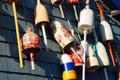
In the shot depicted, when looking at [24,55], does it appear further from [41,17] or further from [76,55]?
[76,55]

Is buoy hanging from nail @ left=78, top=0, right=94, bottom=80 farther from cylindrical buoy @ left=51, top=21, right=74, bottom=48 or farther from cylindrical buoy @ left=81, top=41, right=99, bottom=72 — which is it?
cylindrical buoy @ left=51, top=21, right=74, bottom=48

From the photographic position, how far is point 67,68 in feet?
14.1

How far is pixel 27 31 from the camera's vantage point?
13.5 feet

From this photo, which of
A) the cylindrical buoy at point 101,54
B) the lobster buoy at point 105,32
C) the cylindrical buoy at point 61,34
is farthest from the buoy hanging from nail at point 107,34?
the cylindrical buoy at point 61,34

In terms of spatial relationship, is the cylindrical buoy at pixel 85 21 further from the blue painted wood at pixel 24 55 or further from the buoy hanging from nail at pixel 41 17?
the buoy hanging from nail at pixel 41 17

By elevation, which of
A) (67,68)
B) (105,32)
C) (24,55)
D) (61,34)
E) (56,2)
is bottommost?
(67,68)

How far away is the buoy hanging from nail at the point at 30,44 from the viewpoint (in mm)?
4000

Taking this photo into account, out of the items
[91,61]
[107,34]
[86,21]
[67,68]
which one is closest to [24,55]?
[67,68]

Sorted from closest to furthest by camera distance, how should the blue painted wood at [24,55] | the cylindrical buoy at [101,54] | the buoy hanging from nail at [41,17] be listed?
the blue painted wood at [24,55]
the buoy hanging from nail at [41,17]
the cylindrical buoy at [101,54]

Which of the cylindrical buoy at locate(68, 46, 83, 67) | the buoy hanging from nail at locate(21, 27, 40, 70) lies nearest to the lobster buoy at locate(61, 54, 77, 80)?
the cylindrical buoy at locate(68, 46, 83, 67)

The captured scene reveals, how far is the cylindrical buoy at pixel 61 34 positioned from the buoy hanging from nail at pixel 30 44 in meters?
0.42

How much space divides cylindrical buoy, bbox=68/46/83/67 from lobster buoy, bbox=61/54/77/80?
0.06m

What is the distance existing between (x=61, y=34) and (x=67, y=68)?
1.30ft

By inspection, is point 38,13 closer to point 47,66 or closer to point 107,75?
point 47,66
